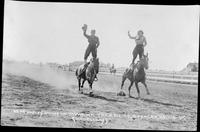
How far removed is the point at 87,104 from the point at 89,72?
1.07 feet

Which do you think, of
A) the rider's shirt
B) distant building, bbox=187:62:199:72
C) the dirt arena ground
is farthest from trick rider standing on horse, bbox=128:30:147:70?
distant building, bbox=187:62:199:72

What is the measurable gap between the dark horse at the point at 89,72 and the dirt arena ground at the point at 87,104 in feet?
0.17

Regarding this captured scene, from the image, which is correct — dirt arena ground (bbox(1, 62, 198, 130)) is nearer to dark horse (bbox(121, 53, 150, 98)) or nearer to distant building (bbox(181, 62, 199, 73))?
dark horse (bbox(121, 53, 150, 98))

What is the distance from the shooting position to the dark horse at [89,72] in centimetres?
339

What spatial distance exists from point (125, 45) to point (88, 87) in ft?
1.86

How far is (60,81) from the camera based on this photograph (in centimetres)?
346

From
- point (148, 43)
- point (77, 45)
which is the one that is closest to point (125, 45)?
point (148, 43)

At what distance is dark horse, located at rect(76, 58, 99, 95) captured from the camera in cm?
339

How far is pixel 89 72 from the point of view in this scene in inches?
135

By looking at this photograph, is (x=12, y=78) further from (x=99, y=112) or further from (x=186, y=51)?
(x=186, y=51)

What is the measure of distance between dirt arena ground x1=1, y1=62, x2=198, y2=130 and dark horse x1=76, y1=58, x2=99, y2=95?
52 mm

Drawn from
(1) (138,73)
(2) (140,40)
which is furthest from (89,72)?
(2) (140,40)

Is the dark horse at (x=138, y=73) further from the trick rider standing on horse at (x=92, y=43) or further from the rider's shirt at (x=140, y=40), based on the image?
the trick rider standing on horse at (x=92, y=43)

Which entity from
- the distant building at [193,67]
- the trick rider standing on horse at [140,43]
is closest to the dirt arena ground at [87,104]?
the distant building at [193,67]
